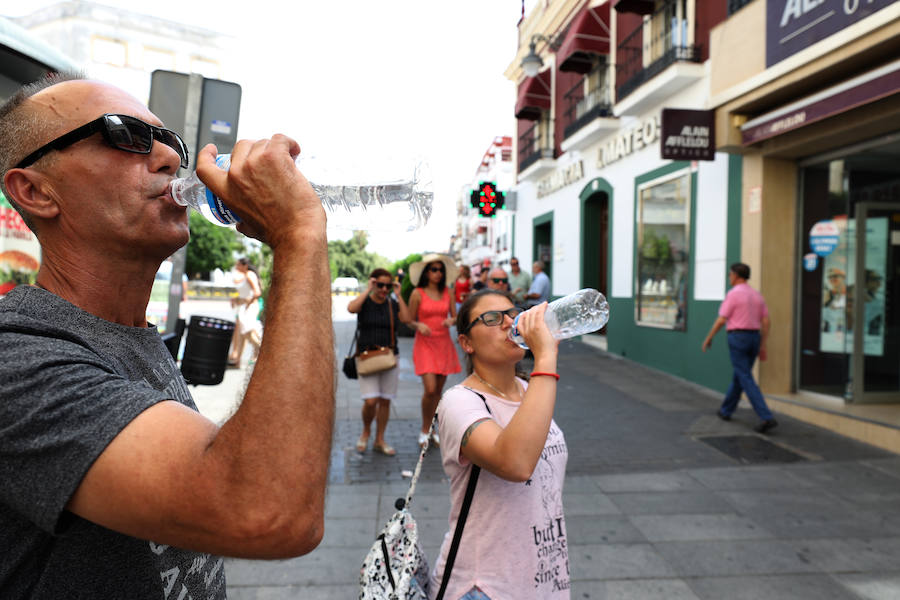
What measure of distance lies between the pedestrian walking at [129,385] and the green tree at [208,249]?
5622 cm

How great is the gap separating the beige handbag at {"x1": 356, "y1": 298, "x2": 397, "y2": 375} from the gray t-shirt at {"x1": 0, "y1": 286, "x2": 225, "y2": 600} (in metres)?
5.01

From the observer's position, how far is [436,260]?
6.84 m

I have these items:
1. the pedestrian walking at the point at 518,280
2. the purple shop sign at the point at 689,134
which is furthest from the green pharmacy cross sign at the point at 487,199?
the purple shop sign at the point at 689,134

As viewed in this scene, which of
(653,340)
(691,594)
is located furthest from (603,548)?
(653,340)

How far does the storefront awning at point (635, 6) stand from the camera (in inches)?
446

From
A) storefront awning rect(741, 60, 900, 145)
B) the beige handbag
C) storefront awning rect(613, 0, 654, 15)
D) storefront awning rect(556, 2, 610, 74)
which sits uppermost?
storefront awning rect(556, 2, 610, 74)

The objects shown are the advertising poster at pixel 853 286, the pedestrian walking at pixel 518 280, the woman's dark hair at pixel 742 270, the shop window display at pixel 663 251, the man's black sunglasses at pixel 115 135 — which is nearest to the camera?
the man's black sunglasses at pixel 115 135

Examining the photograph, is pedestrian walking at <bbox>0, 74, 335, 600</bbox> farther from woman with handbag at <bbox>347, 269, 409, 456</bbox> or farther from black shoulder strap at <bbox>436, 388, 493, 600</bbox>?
woman with handbag at <bbox>347, 269, 409, 456</bbox>

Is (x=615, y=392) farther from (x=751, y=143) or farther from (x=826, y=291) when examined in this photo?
(x=751, y=143)

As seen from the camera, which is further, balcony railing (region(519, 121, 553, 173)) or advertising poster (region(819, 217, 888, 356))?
balcony railing (region(519, 121, 553, 173))

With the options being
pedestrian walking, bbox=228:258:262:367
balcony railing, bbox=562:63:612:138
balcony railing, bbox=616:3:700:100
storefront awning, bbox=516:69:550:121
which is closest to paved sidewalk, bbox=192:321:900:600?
pedestrian walking, bbox=228:258:262:367

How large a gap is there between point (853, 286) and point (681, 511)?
5.16 metres

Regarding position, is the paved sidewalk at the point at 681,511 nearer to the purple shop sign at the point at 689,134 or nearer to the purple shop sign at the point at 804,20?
the purple shop sign at the point at 689,134

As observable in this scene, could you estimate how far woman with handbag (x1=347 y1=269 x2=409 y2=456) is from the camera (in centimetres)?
626
